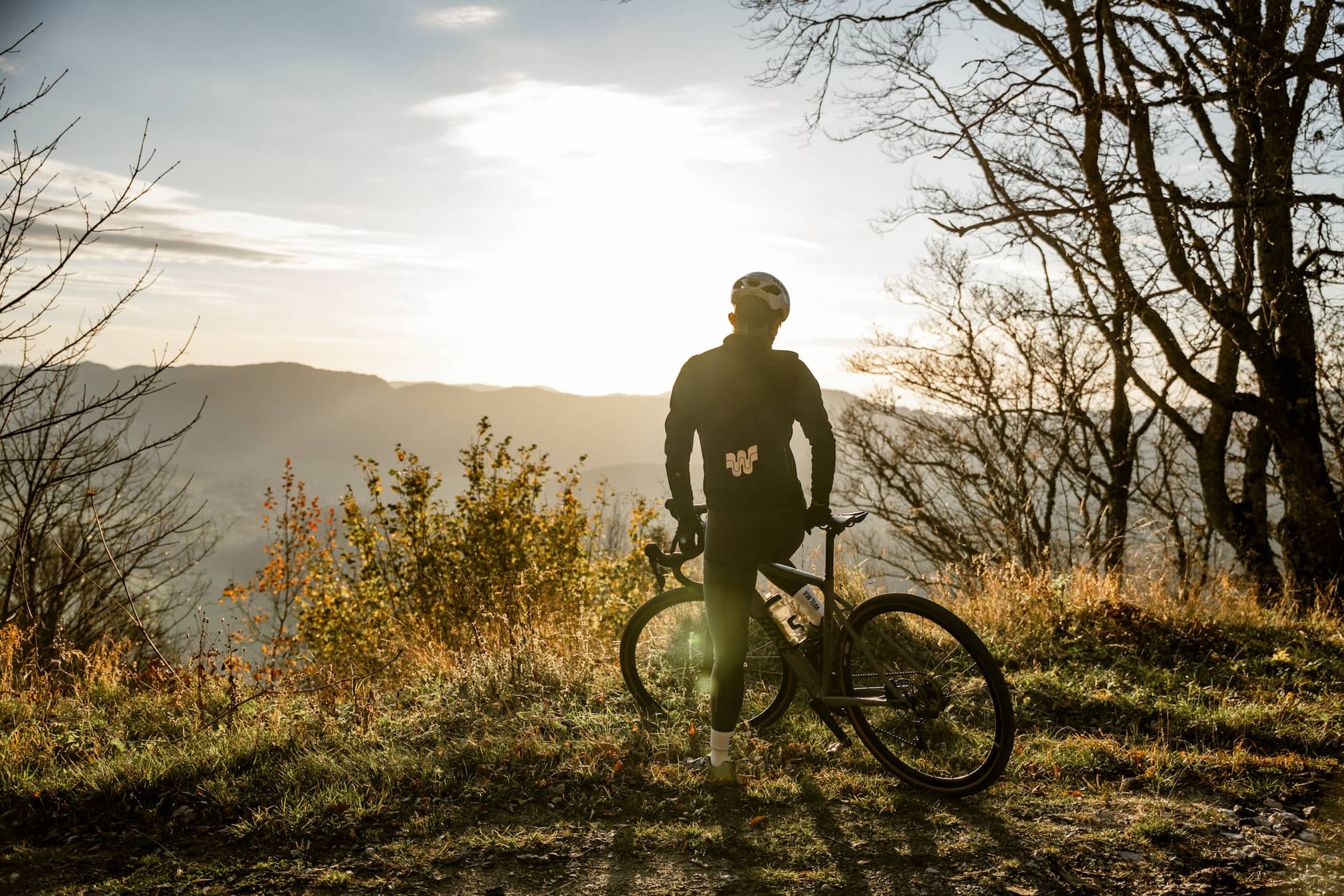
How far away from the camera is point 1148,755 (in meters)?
4.29

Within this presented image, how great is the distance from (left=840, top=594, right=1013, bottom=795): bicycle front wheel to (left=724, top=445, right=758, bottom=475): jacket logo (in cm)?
88

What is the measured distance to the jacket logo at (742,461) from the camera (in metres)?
3.92

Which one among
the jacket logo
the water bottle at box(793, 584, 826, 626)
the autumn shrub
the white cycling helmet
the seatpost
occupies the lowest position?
the autumn shrub

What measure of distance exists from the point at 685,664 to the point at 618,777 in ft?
4.27

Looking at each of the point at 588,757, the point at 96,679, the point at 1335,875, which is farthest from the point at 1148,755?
the point at 96,679

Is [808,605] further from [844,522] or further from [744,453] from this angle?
[744,453]

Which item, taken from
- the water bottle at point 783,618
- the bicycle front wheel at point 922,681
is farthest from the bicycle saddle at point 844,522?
the water bottle at point 783,618

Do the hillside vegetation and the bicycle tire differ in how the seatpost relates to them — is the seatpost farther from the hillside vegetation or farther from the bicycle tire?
the hillside vegetation

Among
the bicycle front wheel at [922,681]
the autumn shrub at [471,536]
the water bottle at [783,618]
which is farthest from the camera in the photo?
the autumn shrub at [471,536]

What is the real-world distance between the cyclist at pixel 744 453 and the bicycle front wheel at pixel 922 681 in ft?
1.80

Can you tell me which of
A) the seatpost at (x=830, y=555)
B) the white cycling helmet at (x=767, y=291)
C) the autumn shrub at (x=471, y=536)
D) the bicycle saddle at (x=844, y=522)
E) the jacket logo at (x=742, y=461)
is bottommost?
the autumn shrub at (x=471, y=536)

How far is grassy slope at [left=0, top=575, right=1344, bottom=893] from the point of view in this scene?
3.37 m

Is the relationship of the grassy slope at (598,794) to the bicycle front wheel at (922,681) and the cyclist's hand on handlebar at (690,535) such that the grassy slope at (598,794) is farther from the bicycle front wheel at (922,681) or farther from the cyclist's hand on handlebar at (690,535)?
the cyclist's hand on handlebar at (690,535)

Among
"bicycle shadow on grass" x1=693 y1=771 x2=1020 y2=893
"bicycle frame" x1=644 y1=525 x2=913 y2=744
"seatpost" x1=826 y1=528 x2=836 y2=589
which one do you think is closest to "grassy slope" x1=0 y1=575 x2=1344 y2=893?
"bicycle shadow on grass" x1=693 y1=771 x2=1020 y2=893
